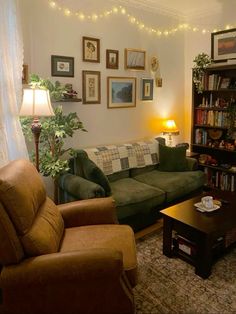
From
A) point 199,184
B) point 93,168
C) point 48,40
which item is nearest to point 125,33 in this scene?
point 48,40

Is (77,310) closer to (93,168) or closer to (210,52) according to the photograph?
(93,168)

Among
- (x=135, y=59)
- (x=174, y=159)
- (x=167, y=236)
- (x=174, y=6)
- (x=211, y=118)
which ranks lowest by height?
(x=167, y=236)

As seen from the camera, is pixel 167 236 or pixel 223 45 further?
pixel 223 45

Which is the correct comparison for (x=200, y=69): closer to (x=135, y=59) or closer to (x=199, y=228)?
(x=135, y=59)

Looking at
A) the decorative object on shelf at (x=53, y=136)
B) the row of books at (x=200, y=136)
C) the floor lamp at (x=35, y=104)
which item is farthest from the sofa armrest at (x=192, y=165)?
the floor lamp at (x=35, y=104)

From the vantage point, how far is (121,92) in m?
3.79

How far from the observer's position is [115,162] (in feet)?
11.1

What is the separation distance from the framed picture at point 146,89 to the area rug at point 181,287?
2326 mm

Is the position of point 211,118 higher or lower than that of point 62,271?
higher

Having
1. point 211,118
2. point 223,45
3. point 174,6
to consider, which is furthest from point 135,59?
point 211,118

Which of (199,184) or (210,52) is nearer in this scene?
(199,184)

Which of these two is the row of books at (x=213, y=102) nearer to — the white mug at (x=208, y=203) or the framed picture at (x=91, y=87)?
the framed picture at (x=91, y=87)

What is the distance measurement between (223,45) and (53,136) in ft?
9.25

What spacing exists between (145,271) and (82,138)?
1.83 metres
